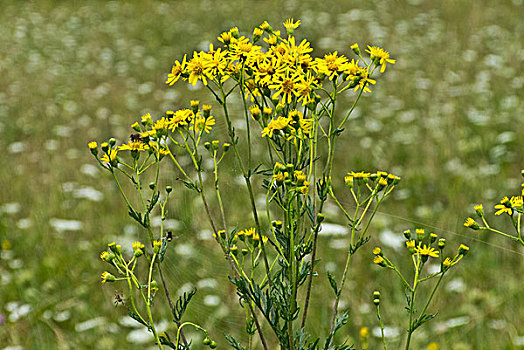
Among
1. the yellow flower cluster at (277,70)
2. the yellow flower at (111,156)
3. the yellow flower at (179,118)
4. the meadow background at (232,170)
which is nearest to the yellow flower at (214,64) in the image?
the yellow flower cluster at (277,70)

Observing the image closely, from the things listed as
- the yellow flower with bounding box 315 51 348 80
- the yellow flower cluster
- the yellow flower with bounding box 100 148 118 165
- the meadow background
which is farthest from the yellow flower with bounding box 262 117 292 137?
the meadow background

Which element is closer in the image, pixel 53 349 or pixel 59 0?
pixel 53 349

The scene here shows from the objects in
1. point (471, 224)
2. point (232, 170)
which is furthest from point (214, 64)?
point (471, 224)

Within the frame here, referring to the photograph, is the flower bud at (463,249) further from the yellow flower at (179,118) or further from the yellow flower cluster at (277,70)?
the yellow flower at (179,118)

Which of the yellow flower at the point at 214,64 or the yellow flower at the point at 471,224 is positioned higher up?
the yellow flower at the point at 214,64

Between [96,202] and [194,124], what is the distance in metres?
2.23

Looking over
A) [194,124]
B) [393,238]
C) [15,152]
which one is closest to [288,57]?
[194,124]

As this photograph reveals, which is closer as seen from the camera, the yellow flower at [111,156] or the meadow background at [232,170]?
the yellow flower at [111,156]

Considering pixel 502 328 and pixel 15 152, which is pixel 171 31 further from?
pixel 502 328

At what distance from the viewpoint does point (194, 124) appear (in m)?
1.20

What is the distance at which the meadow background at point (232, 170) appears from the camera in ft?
7.57

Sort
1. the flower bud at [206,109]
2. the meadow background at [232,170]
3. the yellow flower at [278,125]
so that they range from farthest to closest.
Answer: the meadow background at [232,170], the flower bud at [206,109], the yellow flower at [278,125]

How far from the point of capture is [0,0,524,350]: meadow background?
2.31 m

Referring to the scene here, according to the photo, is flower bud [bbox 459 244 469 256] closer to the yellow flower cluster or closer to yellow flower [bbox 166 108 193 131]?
the yellow flower cluster
